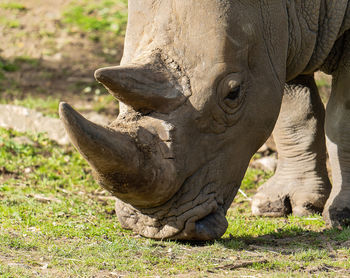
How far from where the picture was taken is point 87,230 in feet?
18.9

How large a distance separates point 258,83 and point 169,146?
842 millimetres

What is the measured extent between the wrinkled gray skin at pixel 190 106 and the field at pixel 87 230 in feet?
0.87

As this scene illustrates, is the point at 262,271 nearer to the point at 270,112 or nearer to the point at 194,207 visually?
the point at 194,207

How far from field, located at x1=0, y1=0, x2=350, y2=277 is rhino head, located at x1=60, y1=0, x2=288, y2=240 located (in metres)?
0.27

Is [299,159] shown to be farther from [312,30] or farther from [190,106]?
[190,106]

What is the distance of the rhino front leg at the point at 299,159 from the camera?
6.87 metres

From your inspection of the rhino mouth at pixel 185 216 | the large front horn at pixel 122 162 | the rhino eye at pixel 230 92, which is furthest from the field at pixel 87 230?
the rhino eye at pixel 230 92

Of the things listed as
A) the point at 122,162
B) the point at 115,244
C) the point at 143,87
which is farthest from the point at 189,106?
the point at 115,244

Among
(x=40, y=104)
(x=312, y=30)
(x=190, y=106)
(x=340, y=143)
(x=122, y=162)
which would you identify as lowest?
(x=40, y=104)

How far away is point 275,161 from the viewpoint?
27.7ft

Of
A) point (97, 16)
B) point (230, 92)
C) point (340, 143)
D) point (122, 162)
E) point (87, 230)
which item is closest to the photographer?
point (122, 162)

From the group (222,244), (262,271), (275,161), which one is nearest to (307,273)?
(262,271)

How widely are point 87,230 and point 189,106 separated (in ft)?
4.55

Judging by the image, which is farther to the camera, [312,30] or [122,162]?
[312,30]
